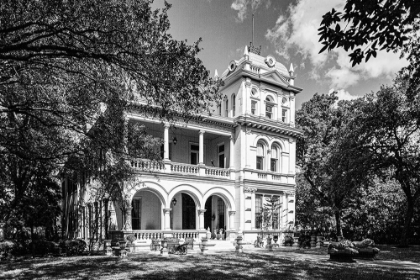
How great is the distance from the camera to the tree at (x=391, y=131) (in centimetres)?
2316

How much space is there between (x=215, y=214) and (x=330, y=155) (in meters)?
10.6

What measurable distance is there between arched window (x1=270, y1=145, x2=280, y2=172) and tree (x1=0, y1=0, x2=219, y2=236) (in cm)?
1892

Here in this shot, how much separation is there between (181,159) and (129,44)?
1961cm

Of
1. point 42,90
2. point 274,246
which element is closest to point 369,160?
point 274,246

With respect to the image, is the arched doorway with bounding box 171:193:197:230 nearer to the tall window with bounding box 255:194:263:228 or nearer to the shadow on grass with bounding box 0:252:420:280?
the tall window with bounding box 255:194:263:228

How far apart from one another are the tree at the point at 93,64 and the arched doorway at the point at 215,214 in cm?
1751

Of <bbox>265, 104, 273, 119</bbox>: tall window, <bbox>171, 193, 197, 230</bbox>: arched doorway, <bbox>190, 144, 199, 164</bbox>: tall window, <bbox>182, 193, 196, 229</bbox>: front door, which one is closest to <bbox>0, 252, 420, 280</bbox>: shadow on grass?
<bbox>171, 193, 197, 230</bbox>: arched doorway

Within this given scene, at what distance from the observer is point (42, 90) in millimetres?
12266

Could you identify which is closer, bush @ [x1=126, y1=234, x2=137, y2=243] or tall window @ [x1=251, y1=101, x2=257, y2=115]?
bush @ [x1=126, y1=234, x2=137, y2=243]

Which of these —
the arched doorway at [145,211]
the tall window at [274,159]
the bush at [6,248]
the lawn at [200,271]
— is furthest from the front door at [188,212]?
the lawn at [200,271]

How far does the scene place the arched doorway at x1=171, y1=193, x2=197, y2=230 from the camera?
89.4 ft

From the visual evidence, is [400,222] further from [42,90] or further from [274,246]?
[42,90]

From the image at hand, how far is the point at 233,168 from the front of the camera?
1111 inches

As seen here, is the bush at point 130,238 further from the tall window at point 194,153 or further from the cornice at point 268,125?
the cornice at point 268,125
